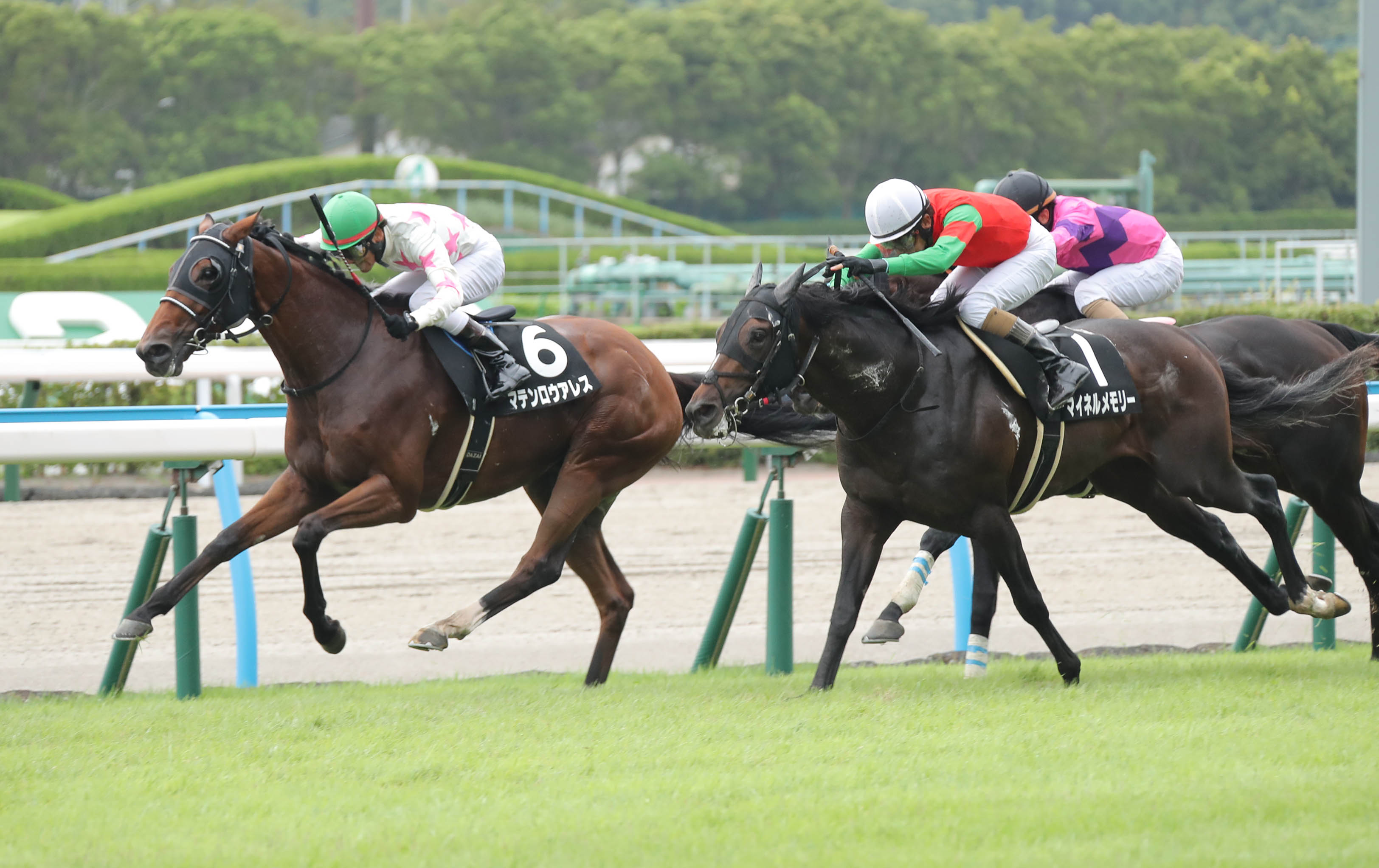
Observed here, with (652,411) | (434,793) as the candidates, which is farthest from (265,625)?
(434,793)

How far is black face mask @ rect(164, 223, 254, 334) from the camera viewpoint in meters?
4.60

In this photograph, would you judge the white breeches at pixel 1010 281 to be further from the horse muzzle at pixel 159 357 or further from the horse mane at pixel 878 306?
the horse muzzle at pixel 159 357

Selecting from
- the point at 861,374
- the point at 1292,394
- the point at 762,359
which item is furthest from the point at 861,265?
the point at 1292,394

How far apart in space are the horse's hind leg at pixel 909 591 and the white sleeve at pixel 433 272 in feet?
5.44

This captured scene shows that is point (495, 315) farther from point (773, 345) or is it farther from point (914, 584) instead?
point (914, 584)

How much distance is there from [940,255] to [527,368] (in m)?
1.40

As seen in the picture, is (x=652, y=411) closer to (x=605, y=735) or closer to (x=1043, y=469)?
(x=1043, y=469)

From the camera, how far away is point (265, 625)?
6488mm

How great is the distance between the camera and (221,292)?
4.62 metres

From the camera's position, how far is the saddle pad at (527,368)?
195 inches

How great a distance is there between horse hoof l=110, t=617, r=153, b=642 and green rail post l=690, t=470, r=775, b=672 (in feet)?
6.29

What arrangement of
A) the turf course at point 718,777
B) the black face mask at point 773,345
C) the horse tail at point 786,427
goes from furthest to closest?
the horse tail at point 786,427 < the black face mask at point 773,345 < the turf course at point 718,777

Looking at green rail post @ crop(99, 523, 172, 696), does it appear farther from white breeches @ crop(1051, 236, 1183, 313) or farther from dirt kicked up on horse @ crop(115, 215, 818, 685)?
white breeches @ crop(1051, 236, 1183, 313)

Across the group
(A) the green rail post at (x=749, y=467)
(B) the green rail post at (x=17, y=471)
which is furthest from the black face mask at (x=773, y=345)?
(B) the green rail post at (x=17, y=471)
